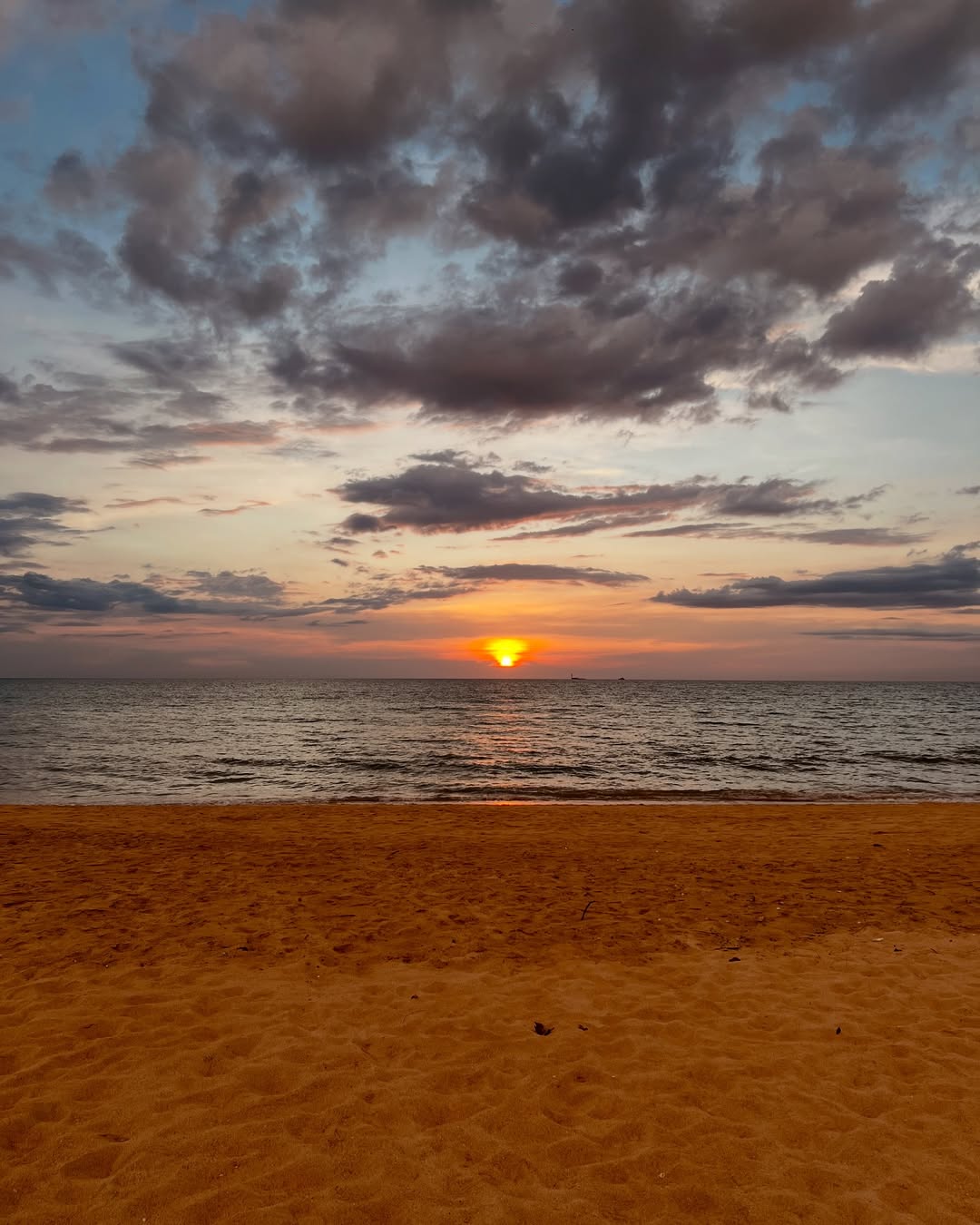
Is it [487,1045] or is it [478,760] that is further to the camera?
[478,760]

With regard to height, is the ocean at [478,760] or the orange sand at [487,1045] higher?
the orange sand at [487,1045]

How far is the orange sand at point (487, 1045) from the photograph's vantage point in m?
4.52

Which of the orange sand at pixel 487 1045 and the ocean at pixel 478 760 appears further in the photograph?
the ocean at pixel 478 760

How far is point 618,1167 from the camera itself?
4.73 meters

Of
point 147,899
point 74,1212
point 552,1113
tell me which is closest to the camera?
point 74,1212

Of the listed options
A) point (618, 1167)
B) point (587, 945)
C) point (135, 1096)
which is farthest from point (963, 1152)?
point (135, 1096)

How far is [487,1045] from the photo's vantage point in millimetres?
6363

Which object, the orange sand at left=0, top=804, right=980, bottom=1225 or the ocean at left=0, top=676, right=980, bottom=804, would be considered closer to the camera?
the orange sand at left=0, top=804, right=980, bottom=1225

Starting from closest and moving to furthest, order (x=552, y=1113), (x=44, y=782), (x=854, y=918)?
(x=552, y=1113)
(x=854, y=918)
(x=44, y=782)

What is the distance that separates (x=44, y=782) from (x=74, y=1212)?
29123 mm

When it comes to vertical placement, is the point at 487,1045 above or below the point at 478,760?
above

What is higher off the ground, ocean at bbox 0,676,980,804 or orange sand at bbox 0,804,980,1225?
orange sand at bbox 0,804,980,1225

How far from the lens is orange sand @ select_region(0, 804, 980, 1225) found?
4.52 meters

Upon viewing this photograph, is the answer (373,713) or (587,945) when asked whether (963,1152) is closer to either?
(587,945)
